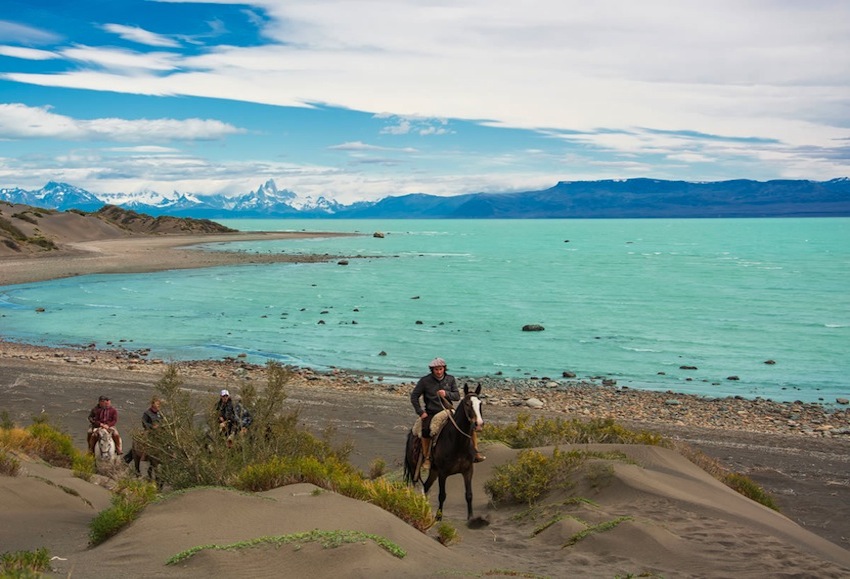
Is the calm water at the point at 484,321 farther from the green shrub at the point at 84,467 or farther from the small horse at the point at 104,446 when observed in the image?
the green shrub at the point at 84,467

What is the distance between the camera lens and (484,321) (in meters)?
52.8

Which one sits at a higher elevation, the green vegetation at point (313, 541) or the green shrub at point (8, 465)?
the green vegetation at point (313, 541)

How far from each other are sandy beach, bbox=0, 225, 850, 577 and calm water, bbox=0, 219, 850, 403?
10.3 metres

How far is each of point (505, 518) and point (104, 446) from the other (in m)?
8.88

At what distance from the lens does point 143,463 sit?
19188mm

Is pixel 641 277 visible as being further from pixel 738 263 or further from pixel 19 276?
pixel 19 276

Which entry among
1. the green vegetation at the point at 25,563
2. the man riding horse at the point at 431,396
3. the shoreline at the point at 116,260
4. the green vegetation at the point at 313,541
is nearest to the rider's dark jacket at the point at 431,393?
the man riding horse at the point at 431,396

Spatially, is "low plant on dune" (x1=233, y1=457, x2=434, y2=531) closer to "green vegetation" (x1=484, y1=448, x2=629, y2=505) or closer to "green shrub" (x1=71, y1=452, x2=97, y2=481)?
"green vegetation" (x1=484, y1=448, x2=629, y2=505)

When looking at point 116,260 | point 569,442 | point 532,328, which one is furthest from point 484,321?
point 116,260

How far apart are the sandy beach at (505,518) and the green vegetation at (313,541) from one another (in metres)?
0.11

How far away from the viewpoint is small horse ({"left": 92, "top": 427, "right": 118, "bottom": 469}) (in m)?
17.3

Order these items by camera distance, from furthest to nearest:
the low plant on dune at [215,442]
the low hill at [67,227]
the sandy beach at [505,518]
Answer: the low hill at [67,227], the low plant on dune at [215,442], the sandy beach at [505,518]

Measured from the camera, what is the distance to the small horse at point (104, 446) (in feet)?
56.7

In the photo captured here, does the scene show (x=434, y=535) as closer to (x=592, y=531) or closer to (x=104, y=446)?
(x=592, y=531)
